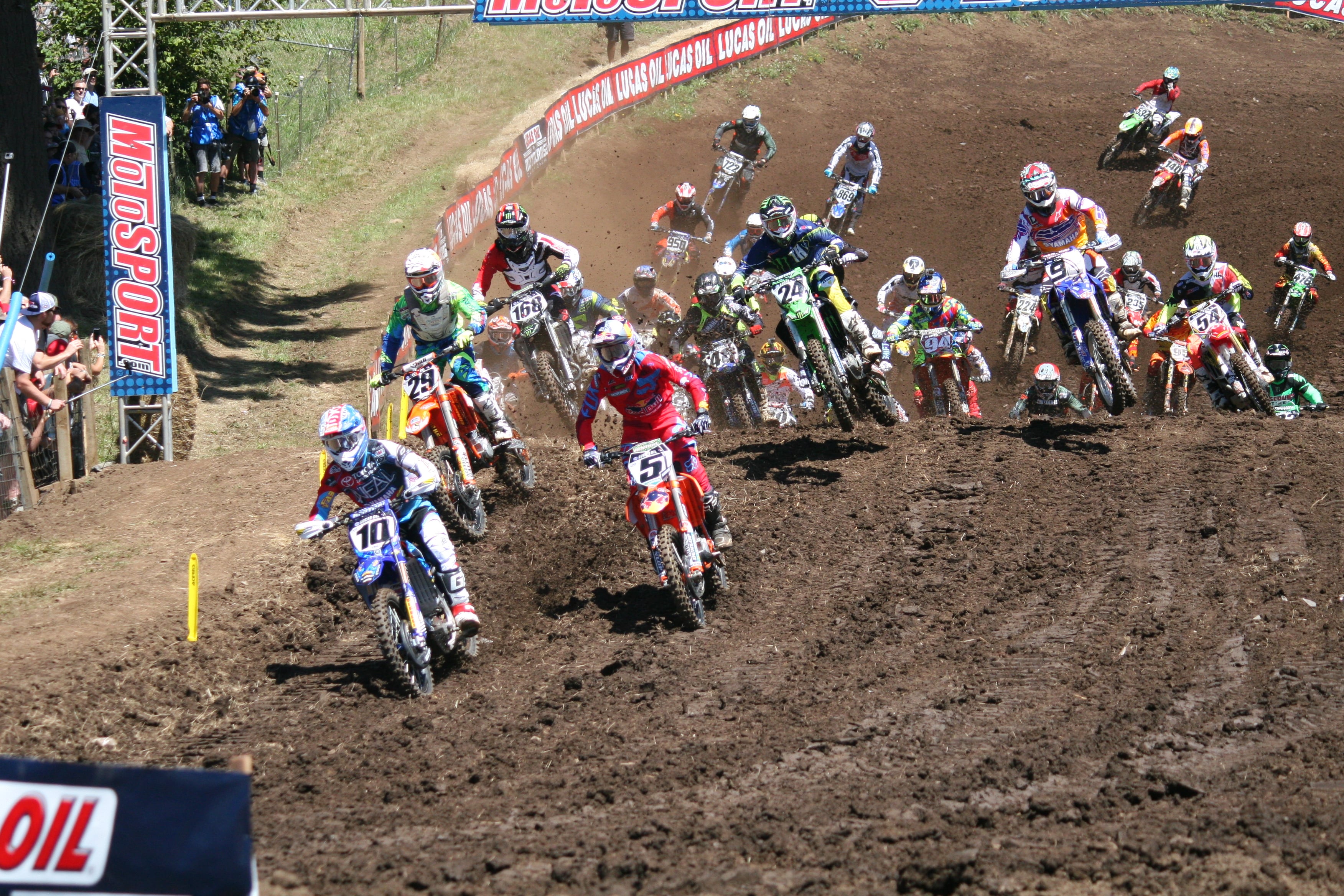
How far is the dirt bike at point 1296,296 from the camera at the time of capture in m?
18.5

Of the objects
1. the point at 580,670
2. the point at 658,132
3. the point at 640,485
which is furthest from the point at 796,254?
the point at 658,132

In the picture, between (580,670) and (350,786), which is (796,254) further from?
(350,786)

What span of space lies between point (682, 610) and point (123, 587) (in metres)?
5.08

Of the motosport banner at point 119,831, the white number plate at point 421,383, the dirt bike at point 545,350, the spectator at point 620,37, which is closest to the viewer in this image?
the motosport banner at point 119,831

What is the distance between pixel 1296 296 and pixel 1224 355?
19.7 ft

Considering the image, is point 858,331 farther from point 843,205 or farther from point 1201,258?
point 843,205

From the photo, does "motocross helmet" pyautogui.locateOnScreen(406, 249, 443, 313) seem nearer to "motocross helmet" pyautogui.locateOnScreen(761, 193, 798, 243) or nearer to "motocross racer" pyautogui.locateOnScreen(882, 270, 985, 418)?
"motocross helmet" pyautogui.locateOnScreen(761, 193, 798, 243)

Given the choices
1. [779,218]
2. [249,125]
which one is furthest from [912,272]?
[249,125]

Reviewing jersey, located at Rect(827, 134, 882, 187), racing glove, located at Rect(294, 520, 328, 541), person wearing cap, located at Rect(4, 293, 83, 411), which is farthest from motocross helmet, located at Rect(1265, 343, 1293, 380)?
person wearing cap, located at Rect(4, 293, 83, 411)

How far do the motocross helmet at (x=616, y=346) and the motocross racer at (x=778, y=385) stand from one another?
20.1 feet

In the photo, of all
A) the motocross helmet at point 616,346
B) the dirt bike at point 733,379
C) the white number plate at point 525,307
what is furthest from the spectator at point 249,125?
the motocross helmet at point 616,346

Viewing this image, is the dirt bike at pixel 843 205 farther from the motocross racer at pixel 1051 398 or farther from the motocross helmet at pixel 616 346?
the motocross helmet at pixel 616 346

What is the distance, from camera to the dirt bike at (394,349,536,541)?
1175 centimetres

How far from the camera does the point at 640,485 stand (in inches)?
366
